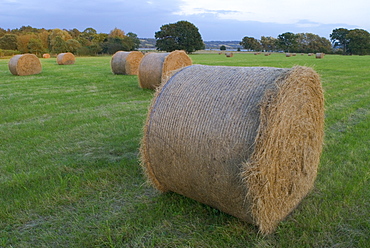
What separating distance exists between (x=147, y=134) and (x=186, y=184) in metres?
0.77

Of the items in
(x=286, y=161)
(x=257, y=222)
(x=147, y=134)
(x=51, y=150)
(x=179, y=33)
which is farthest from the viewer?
(x=179, y=33)

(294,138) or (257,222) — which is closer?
(257,222)

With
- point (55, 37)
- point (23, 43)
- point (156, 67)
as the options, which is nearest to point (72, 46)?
point (55, 37)

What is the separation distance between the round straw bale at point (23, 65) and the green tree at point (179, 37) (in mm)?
45304

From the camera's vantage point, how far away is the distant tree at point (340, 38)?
74.2 metres

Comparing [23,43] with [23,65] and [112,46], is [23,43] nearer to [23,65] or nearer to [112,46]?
[112,46]

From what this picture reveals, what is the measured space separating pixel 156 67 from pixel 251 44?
8074 centimetres

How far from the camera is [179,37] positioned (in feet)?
214

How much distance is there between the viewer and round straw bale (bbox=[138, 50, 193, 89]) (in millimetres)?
12773

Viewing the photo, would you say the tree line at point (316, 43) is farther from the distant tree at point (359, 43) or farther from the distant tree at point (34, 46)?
the distant tree at point (34, 46)

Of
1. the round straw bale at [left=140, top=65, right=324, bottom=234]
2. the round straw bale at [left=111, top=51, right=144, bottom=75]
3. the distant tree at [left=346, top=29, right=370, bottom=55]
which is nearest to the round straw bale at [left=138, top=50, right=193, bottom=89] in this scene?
the round straw bale at [left=111, top=51, right=144, bottom=75]

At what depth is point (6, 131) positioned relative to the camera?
713 centimetres

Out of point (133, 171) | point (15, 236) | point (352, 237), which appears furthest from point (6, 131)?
point (352, 237)

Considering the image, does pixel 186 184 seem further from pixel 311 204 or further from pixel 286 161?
pixel 311 204
